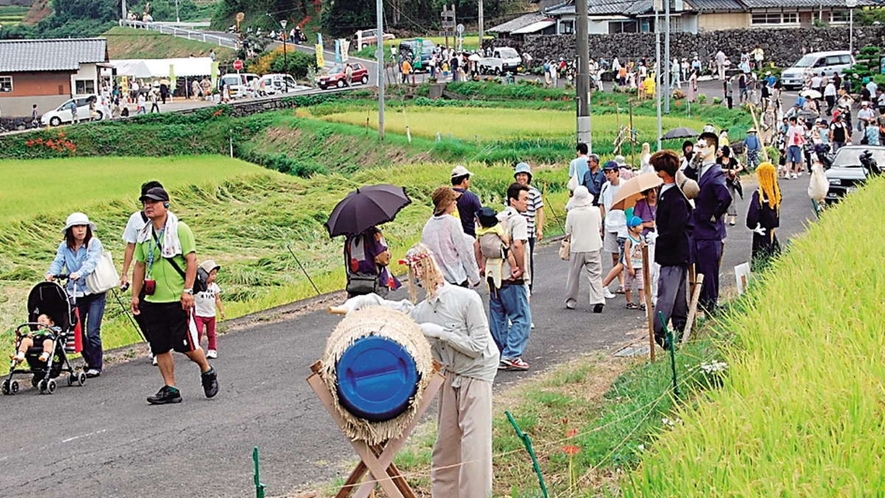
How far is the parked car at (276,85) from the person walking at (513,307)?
171 feet

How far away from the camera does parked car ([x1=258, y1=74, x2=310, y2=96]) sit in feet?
205

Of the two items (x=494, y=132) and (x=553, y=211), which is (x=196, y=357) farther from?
(x=494, y=132)

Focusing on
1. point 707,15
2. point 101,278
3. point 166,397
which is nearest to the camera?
point 166,397

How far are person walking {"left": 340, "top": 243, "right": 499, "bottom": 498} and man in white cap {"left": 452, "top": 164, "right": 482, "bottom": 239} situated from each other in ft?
17.7

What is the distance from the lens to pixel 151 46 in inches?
3777

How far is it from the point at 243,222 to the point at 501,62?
40749 millimetres

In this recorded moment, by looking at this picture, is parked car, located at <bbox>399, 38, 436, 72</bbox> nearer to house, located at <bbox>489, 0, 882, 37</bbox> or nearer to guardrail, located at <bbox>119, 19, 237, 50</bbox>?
house, located at <bbox>489, 0, 882, 37</bbox>

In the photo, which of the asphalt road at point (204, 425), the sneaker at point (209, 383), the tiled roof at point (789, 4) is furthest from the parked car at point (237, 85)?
the sneaker at point (209, 383)

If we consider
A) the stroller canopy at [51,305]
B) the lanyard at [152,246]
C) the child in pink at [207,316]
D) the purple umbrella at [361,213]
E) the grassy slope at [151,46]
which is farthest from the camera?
the grassy slope at [151,46]

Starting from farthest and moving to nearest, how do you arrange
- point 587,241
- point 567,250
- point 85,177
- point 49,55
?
point 49,55 → point 85,177 → point 567,250 → point 587,241

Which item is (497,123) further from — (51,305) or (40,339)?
(40,339)

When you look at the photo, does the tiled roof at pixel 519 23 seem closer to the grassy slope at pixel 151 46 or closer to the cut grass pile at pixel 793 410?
the grassy slope at pixel 151 46

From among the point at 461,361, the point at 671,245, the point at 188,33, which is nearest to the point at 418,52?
the point at 188,33

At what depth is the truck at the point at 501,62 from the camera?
64688 mm
